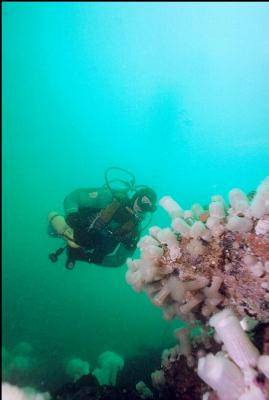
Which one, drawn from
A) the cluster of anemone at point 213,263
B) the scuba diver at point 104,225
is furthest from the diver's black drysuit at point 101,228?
the cluster of anemone at point 213,263

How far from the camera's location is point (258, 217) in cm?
285

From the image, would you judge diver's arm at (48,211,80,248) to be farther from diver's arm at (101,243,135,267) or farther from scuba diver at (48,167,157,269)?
diver's arm at (101,243,135,267)

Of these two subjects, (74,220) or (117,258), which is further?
(117,258)

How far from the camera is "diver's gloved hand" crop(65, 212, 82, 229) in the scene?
6325 millimetres

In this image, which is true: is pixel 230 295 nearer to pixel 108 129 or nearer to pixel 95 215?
pixel 95 215

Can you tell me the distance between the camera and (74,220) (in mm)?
6375

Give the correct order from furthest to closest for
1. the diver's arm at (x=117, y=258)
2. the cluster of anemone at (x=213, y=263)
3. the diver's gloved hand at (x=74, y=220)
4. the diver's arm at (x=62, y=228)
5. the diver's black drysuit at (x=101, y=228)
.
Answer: the diver's arm at (x=117, y=258), the diver's arm at (x=62, y=228), the diver's gloved hand at (x=74, y=220), the diver's black drysuit at (x=101, y=228), the cluster of anemone at (x=213, y=263)

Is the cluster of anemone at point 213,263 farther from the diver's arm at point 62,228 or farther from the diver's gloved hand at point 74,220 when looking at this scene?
the diver's arm at point 62,228

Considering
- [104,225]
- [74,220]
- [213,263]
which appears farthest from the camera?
[74,220]

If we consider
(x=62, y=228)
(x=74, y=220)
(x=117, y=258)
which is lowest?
(x=117, y=258)

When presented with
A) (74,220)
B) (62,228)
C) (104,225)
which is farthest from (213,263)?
(62,228)

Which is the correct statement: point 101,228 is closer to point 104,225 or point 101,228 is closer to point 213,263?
point 104,225

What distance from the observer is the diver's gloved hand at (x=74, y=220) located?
20.8ft

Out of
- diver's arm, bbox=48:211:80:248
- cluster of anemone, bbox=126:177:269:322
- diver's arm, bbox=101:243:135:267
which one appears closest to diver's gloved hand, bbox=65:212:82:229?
diver's arm, bbox=48:211:80:248
